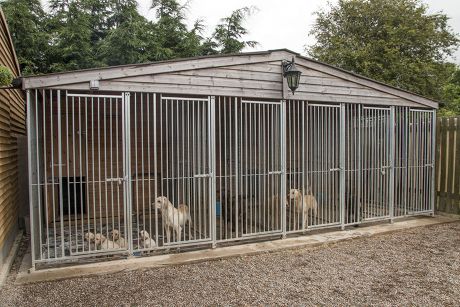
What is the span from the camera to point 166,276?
4.59 metres

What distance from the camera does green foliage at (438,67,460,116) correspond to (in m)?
17.6

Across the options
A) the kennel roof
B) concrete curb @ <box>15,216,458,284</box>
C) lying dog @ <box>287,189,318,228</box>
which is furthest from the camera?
lying dog @ <box>287,189,318,228</box>

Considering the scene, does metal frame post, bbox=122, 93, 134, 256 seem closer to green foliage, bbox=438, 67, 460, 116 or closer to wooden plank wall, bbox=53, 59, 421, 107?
wooden plank wall, bbox=53, 59, 421, 107

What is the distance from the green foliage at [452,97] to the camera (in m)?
17.6

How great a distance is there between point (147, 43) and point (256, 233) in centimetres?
1193

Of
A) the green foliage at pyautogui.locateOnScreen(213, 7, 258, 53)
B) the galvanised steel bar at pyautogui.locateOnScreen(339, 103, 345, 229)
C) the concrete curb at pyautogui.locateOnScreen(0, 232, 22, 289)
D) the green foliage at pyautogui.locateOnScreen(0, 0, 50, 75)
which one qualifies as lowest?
the concrete curb at pyautogui.locateOnScreen(0, 232, 22, 289)

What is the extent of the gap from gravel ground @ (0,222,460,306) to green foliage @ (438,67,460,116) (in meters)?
14.5

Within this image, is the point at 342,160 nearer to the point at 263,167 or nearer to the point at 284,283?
the point at 263,167

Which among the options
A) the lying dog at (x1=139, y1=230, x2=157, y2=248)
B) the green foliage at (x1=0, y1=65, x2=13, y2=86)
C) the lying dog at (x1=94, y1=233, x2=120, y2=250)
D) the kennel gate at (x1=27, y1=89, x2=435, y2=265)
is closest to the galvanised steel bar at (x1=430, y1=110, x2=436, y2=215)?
the kennel gate at (x1=27, y1=89, x2=435, y2=265)

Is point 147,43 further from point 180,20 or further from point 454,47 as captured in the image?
point 454,47

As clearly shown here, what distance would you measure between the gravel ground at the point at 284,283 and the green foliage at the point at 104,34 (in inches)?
457

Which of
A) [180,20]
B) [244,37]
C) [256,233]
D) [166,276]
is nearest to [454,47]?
[244,37]

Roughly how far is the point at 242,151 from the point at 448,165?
5257 millimetres

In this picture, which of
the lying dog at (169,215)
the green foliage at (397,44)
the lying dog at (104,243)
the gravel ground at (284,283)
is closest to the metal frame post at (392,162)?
the gravel ground at (284,283)
